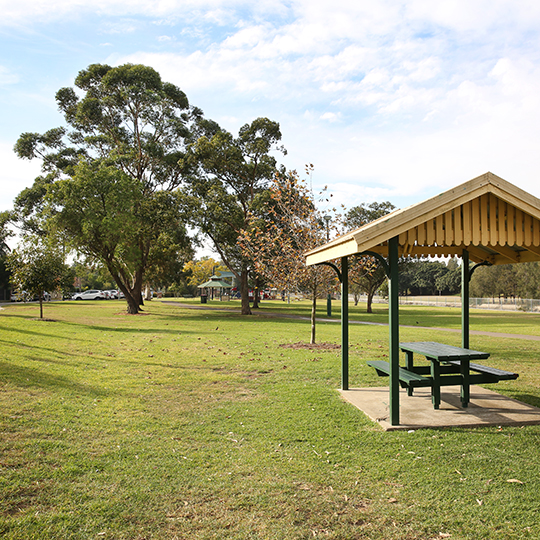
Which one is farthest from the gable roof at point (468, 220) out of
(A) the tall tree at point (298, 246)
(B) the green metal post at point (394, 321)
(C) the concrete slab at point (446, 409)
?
(A) the tall tree at point (298, 246)

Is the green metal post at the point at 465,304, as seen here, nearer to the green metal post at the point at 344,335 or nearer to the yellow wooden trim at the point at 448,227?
the green metal post at the point at 344,335

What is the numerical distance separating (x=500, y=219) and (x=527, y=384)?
4363mm

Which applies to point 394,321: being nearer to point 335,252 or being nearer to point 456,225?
point 456,225

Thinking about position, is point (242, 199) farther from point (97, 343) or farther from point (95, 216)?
point (97, 343)

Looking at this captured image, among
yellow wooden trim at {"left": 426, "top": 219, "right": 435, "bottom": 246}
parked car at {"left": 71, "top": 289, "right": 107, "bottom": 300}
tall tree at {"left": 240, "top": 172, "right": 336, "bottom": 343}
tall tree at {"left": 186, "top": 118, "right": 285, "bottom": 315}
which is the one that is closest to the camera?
yellow wooden trim at {"left": 426, "top": 219, "right": 435, "bottom": 246}

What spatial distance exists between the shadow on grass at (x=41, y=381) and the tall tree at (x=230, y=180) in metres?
19.7

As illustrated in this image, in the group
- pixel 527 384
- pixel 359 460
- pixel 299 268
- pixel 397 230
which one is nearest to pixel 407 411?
pixel 359 460

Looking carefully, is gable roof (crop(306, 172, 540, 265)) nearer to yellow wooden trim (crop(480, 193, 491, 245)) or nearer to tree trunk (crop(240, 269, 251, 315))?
yellow wooden trim (crop(480, 193, 491, 245))

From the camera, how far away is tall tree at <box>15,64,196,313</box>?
2678 centimetres

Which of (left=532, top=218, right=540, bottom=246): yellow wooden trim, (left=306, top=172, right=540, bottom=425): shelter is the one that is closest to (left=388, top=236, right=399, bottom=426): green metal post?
(left=306, top=172, right=540, bottom=425): shelter

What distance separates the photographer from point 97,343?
47.0 feet

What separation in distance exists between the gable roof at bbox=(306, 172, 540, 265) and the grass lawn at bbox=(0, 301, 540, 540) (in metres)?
2.52

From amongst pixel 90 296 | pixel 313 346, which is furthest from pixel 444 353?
pixel 90 296

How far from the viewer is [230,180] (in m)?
30.8
